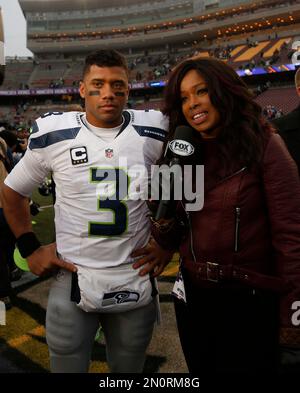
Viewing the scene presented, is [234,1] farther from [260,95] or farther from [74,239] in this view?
[74,239]

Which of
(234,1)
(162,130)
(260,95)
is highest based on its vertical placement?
(234,1)

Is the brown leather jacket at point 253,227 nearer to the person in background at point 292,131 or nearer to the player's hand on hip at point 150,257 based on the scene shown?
the player's hand on hip at point 150,257

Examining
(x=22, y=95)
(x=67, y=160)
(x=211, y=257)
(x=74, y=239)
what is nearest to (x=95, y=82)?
(x=67, y=160)

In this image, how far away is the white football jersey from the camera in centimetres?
159

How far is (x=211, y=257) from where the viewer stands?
1395 mm

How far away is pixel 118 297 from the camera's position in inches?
61.8

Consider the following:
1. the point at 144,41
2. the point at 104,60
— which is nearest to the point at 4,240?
the point at 104,60

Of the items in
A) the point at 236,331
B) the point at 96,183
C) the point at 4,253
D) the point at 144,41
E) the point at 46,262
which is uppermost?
the point at 144,41

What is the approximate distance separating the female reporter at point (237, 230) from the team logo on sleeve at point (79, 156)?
42 cm

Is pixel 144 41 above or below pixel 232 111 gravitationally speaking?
above

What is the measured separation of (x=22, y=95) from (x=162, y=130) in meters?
43.3

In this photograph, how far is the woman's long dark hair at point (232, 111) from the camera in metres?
1.33

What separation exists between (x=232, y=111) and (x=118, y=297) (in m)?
0.86

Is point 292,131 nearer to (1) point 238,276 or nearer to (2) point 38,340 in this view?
(1) point 238,276
